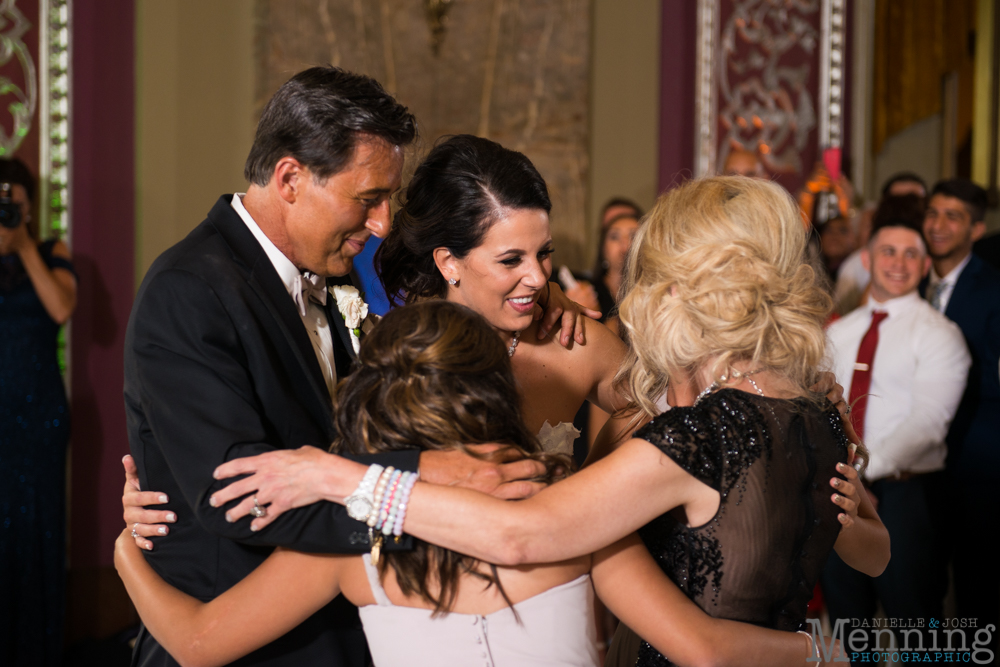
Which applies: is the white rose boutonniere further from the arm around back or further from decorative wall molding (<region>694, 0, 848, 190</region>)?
decorative wall molding (<region>694, 0, 848, 190</region>)

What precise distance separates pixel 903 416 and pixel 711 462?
2.55m

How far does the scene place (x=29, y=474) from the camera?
3.96 m

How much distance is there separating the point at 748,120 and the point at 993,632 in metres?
2.91

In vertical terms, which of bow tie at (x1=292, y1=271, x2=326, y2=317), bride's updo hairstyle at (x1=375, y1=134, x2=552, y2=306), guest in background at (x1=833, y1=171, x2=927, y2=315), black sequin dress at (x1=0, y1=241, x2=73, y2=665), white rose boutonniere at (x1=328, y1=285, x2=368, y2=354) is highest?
bride's updo hairstyle at (x1=375, y1=134, x2=552, y2=306)

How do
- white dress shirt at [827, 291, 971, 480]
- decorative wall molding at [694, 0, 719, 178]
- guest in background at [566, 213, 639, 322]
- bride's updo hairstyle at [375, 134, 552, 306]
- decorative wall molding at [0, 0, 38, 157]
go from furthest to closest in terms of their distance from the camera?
decorative wall molding at [694, 0, 719, 178], guest in background at [566, 213, 639, 322], decorative wall molding at [0, 0, 38, 157], white dress shirt at [827, 291, 971, 480], bride's updo hairstyle at [375, 134, 552, 306]

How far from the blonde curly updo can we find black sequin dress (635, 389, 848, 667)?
8 centimetres

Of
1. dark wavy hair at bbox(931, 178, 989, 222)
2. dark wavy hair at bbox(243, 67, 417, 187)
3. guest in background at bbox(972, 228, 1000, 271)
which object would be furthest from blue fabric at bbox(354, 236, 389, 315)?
guest in background at bbox(972, 228, 1000, 271)

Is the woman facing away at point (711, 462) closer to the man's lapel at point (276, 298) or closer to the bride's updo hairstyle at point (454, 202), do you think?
the man's lapel at point (276, 298)

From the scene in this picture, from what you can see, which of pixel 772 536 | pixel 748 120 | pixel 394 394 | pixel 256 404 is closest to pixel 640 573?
pixel 772 536

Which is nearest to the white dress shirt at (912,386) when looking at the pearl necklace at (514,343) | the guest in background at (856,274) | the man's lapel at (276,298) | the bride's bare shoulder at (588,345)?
the guest in background at (856,274)

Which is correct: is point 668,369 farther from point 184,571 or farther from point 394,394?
point 184,571

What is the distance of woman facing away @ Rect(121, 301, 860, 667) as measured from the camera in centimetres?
129

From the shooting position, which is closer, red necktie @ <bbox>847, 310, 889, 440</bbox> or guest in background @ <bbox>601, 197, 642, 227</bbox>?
red necktie @ <bbox>847, 310, 889, 440</bbox>

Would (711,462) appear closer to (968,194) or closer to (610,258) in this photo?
(610,258)
